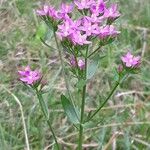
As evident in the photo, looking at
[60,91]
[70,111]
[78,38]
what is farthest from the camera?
[60,91]

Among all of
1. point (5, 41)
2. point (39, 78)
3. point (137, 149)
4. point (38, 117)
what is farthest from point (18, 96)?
point (39, 78)

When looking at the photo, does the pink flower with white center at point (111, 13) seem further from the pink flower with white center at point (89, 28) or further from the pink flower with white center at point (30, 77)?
the pink flower with white center at point (30, 77)

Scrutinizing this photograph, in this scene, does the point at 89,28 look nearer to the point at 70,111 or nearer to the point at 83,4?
the point at 83,4

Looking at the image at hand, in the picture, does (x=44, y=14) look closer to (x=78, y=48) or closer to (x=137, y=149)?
(x=78, y=48)

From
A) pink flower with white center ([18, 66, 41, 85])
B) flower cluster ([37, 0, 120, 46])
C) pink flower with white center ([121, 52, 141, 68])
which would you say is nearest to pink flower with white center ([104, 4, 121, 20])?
flower cluster ([37, 0, 120, 46])

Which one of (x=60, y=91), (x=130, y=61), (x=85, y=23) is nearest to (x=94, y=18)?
(x=85, y=23)

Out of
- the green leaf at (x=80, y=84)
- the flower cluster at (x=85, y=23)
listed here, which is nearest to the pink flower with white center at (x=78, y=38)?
the flower cluster at (x=85, y=23)

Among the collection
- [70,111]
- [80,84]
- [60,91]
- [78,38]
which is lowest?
[60,91]
